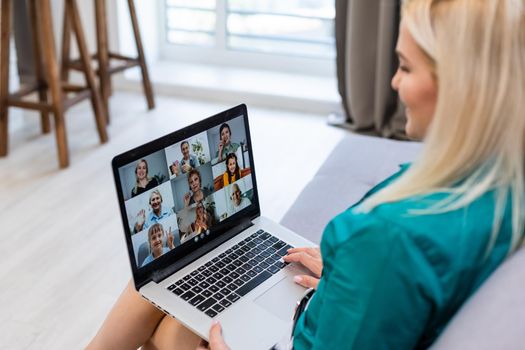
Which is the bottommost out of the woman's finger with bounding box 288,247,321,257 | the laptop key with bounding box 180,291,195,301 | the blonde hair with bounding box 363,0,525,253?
the laptop key with bounding box 180,291,195,301

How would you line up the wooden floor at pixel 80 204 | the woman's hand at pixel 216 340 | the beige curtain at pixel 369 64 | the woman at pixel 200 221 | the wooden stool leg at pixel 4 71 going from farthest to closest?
the beige curtain at pixel 369 64
the wooden stool leg at pixel 4 71
the wooden floor at pixel 80 204
the woman at pixel 200 221
the woman's hand at pixel 216 340

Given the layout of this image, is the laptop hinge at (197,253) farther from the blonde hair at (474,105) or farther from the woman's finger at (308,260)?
the blonde hair at (474,105)

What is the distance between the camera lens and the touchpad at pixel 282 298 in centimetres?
133

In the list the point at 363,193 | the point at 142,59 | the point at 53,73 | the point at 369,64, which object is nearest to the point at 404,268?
the point at 363,193

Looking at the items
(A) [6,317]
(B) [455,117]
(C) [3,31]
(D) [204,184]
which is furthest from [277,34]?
(B) [455,117]

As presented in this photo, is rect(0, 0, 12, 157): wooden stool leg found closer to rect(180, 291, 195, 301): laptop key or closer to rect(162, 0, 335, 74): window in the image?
rect(162, 0, 335, 74): window

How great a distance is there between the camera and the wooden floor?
2.11 meters

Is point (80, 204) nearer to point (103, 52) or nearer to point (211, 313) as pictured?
point (103, 52)

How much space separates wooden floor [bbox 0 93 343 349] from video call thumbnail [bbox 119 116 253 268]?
2.54ft

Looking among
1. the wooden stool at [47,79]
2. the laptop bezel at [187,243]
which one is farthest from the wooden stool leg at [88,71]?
the laptop bezel at [187,243]

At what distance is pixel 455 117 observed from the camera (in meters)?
0.90

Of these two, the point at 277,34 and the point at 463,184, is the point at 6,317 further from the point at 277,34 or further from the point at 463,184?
the point at 277,34

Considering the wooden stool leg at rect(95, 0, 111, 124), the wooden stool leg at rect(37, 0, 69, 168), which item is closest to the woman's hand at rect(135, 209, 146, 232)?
the wooden stool leg at rect(37, 0, 69, 168)

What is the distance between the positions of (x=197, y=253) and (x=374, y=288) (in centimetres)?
59
